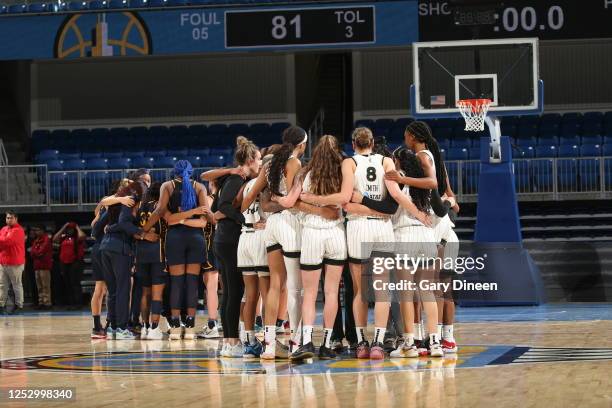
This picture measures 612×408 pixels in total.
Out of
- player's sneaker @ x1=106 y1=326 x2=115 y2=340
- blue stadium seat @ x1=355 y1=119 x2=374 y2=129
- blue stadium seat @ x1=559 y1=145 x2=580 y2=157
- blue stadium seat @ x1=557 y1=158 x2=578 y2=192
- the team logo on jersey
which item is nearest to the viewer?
the team logo on jersey

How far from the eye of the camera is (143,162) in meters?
22.5

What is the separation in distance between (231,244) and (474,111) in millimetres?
8566

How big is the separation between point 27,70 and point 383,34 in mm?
9660

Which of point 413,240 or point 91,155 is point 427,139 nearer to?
point 413,240

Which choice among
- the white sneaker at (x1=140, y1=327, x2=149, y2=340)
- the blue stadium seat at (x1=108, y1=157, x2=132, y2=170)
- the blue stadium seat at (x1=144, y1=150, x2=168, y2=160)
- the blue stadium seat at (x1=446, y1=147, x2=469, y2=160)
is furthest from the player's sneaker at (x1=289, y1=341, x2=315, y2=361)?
the blue stadium seat at (x1=144, y1=150, x2=168, y2=160)

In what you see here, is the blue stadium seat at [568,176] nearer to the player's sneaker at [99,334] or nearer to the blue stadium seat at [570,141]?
the blue stadium seat at [570,141]

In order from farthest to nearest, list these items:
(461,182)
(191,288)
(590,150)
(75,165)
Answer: (75,165), (590,150), (461,182), (191,288)

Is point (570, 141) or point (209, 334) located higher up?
point (570, 141)

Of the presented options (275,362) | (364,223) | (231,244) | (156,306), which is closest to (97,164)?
(156,306)

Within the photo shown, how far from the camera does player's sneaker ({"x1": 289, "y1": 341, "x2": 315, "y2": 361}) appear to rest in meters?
8.26

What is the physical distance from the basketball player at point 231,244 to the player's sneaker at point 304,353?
2.64ft

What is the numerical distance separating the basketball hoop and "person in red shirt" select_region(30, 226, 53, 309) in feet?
25.5

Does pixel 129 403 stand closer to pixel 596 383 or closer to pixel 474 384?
pixel 474 384

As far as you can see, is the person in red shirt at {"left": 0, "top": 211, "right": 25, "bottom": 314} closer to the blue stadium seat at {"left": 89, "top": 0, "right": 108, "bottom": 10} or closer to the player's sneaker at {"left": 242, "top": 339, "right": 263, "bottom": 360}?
the blue stadium seat at {"left": 89, "top": 0, "right": 108, "bottom": 10}
